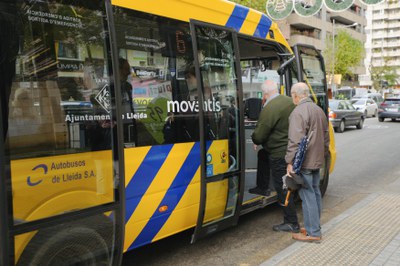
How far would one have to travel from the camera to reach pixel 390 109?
1030 inches

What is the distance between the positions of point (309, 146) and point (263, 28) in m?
1.81

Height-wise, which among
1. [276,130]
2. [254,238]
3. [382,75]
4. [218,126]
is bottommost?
[254,238]

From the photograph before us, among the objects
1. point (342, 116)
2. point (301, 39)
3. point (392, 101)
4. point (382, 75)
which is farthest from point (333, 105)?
point (382, 75)

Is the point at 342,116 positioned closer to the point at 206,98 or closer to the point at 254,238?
the point at 254,238

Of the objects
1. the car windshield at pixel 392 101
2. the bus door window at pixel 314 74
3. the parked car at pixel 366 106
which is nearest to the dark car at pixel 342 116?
the car windshield at pixel 392 101

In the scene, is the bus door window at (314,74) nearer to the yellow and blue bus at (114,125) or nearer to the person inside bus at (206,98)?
the yellow and blue bus at (114,125)

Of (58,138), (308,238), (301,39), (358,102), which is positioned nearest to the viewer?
(58,138)

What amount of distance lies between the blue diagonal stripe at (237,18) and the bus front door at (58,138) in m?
1.80

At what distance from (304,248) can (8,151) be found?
10.7 feet

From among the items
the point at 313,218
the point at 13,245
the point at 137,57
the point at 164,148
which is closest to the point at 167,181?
the point at 164,148

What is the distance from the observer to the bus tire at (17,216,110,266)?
284 cm

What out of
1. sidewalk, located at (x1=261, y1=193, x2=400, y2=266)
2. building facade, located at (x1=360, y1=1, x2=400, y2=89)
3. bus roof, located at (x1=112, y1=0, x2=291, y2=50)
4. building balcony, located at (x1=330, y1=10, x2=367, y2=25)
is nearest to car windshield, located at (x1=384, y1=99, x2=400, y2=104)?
sidewalk, located at (x1=261, y1=193, x2=400, y2=266)

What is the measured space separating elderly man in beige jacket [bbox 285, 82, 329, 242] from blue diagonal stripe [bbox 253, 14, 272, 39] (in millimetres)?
1036

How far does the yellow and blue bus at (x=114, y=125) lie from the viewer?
2.76 meters
